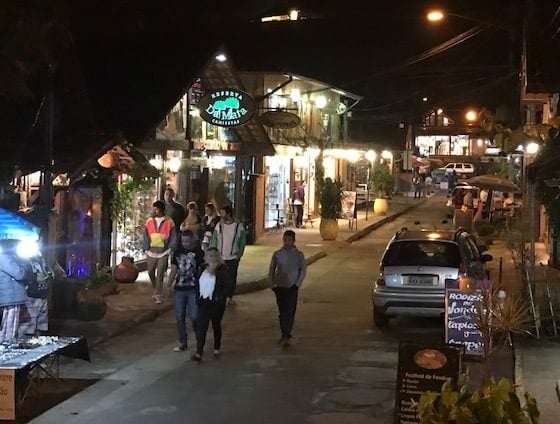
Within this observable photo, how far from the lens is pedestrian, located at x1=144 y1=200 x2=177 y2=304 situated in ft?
53.6

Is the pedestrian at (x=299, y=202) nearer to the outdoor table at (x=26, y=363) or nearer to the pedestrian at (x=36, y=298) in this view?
the pedestrian at (x=36, y=298)

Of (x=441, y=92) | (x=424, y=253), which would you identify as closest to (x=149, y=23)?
(x=424, y=253)

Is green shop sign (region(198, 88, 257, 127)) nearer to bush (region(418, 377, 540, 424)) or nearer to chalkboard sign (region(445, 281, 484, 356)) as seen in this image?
chalkboard sign (region(445, 281, 484, 356))

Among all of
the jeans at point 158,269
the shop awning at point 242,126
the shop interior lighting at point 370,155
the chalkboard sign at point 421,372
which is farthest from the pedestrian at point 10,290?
the shop interior lighting at point 370,155

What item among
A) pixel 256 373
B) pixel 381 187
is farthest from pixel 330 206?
pixel 256 373

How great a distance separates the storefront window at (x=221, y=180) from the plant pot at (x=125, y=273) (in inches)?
342

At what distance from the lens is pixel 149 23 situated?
2453 cm

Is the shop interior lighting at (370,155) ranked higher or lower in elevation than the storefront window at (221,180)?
higher

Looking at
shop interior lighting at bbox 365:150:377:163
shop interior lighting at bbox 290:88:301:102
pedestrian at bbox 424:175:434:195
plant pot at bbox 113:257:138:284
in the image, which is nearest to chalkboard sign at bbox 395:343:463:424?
plant pot at bbox 113:257:138:284

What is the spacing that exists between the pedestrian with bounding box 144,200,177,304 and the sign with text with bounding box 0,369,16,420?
7.63 meters

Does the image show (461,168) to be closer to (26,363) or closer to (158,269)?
(158,269)

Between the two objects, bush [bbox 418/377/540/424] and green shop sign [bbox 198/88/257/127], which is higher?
green shop sign [bbox 198/88/257/127]

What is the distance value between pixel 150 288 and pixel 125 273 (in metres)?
0.63

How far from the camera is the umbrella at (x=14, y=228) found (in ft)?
35.8
